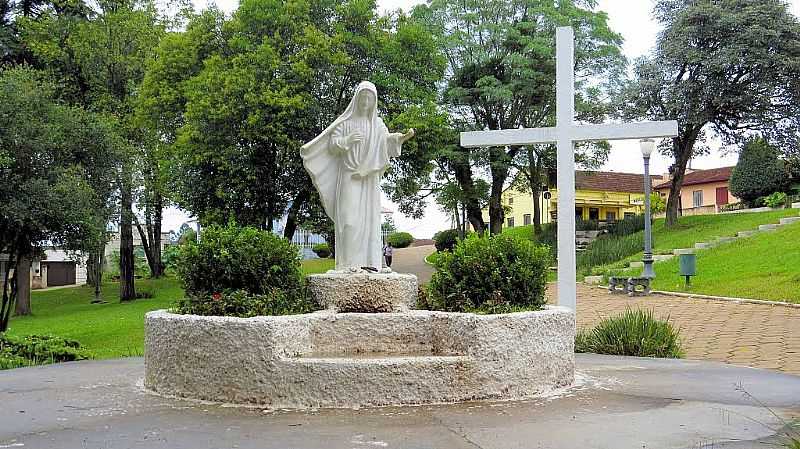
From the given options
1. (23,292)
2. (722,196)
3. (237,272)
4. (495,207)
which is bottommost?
(23,292)

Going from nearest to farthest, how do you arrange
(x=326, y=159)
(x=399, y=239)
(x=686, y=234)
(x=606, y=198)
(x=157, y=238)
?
(x=326, y=159), (x=686, y=234), (x=157, y=238), (x=606, y=198), (x=399, y=239)

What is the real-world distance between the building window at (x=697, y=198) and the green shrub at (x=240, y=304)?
4988cm

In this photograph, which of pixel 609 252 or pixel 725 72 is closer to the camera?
pixel 609 252

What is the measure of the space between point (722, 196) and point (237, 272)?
1912 inches

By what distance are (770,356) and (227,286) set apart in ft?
23.9

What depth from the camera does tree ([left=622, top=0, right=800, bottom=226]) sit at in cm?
3045

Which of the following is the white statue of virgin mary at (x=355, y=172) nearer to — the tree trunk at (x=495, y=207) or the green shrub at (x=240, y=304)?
the green shrub at (x=240, y=304)

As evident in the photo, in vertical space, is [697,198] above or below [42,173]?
above

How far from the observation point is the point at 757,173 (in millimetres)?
38062

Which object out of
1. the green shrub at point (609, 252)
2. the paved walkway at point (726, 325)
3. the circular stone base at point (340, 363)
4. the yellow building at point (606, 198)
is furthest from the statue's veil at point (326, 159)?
the yellow building at point (606, 198)

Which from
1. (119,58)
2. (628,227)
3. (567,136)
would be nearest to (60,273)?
(119,58)

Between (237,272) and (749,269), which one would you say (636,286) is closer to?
(749,269)

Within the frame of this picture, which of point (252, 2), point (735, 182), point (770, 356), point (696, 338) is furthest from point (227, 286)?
point (735, 182)

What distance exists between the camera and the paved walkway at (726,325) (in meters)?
10.1
